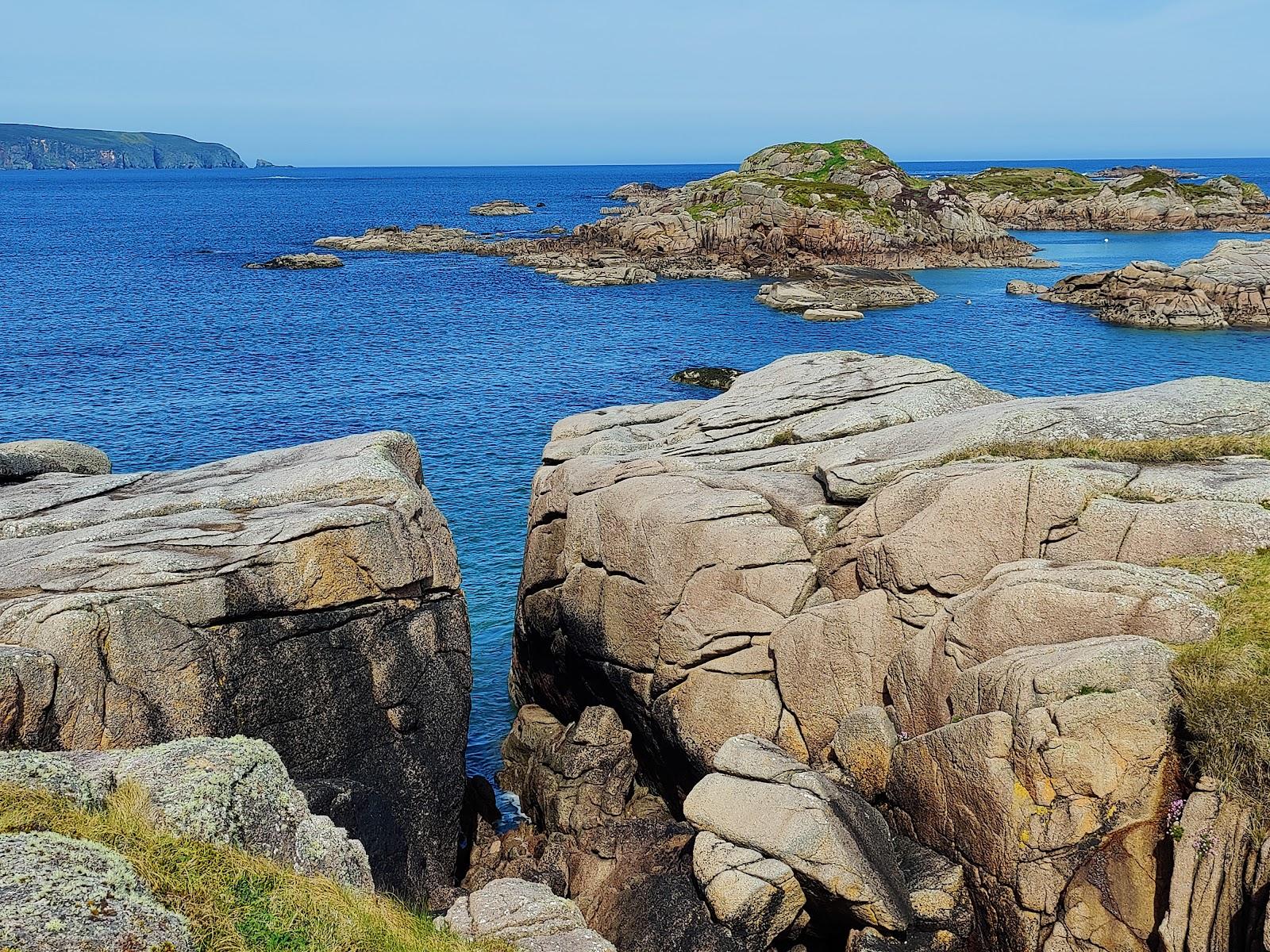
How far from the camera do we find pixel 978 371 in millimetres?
77000

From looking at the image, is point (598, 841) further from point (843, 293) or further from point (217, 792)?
point (843, 293)

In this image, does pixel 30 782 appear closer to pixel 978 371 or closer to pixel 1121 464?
pixel 1121 464

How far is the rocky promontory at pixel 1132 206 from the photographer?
6752 inches

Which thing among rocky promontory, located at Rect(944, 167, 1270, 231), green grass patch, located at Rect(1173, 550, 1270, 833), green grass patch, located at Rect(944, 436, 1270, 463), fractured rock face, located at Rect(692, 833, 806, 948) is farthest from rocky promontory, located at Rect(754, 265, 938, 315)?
fractured rock face, located at Rect(692, 833, 806, 948)

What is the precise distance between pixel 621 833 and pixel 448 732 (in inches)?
186

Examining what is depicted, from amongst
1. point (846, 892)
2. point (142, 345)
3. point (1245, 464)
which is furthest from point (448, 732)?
point (142, 345)

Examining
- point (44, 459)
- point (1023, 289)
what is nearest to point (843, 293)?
point (1023, 289)

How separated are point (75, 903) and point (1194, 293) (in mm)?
104825

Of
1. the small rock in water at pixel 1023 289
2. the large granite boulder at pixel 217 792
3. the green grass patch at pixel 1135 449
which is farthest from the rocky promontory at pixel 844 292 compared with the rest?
the large granite boulder at pixel 217 792

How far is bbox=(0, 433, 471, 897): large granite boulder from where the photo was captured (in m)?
18.8

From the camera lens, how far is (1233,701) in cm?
1653

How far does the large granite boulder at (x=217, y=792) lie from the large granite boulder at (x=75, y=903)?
6.06 feet

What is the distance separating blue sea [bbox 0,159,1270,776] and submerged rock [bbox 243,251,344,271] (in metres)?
2.19

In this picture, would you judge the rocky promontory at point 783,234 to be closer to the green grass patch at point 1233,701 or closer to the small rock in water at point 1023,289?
the small rock in water at point 1023,289
